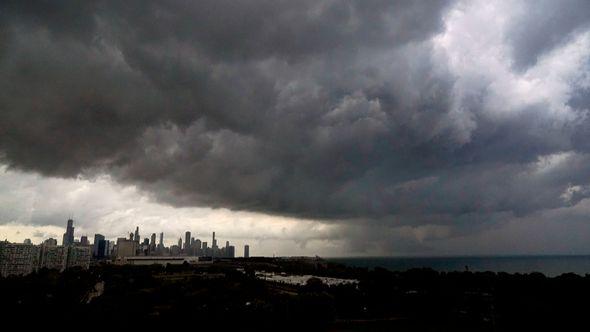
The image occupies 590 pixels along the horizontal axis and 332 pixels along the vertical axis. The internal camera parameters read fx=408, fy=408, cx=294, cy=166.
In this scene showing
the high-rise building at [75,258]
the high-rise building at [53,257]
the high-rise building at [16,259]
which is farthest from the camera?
the high-rise building at [75,258]

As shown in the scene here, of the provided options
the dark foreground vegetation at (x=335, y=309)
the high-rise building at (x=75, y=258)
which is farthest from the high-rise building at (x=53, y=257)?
the dark foreground vegetation at (x=335, y=309)

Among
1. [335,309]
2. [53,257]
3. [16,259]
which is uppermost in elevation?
[53,257]

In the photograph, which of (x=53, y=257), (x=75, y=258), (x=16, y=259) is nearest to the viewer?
(x=16, y=259)

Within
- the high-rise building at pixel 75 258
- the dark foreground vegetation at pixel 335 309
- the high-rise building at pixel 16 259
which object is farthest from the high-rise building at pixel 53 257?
the dark foreground vegetation at pixel 335 309

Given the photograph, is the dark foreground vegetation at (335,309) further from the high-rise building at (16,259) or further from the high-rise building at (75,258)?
the high-rise building at (75,258)

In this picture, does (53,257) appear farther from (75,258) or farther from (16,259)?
(16,259)

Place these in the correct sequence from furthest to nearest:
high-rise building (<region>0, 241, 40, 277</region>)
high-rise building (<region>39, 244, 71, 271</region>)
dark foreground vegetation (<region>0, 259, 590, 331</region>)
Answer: high-rise building (<region>39, 244, 71, 271</region>) → high-rise building (<region>0, 241, 40, 277</region>) → dark foreground vegetation (<region>0, 259, 590, 331</region>)

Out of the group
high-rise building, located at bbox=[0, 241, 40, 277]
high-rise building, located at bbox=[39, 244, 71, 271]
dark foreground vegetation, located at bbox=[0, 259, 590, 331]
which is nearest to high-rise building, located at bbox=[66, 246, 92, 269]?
high-rise building, located at bbox=[39, 244, 71, 271]

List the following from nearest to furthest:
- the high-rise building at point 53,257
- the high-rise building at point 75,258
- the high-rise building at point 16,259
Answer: the high-rise building at point 16,259
the high-rise building at point 53,257
the high-rise building at point 75,258

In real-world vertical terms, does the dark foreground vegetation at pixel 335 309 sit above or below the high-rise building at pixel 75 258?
below

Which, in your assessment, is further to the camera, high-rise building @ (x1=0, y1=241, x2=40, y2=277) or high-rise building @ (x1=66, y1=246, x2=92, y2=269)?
high-rise building @ (x1=66, y1=246, x2=92, y2=269)

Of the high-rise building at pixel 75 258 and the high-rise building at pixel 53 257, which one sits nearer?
the high-rise building at pixel 53 257

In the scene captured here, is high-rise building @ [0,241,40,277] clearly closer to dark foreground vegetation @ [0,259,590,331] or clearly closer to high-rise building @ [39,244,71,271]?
high-rise building @ [39,244,71,271]

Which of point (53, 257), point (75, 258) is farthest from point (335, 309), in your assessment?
point (75, 258)
